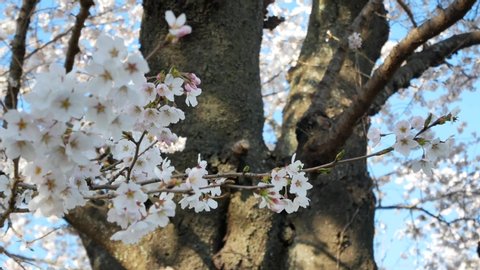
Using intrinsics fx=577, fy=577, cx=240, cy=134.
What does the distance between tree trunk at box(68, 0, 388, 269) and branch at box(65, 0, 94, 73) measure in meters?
0.36

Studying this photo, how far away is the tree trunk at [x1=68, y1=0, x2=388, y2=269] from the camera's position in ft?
8.48

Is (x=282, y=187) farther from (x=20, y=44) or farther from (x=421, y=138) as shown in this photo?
(x=20, y=44)

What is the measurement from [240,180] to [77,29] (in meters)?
1.44

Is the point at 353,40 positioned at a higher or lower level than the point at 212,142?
higher

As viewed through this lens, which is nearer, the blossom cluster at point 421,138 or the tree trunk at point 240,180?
the blossom cluster at point 421,138

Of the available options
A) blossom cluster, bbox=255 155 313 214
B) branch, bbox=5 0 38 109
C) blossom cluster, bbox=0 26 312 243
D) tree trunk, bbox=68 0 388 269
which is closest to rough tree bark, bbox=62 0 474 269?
tree trunk, bbox=68 0 388 269

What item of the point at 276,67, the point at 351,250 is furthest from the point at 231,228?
the point at 276,67

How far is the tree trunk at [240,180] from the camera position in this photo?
2586 millimetres

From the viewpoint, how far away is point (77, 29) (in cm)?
335

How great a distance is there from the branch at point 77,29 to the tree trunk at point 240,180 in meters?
0.36

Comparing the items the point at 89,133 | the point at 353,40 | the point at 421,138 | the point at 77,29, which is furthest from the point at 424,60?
the point at 89,133

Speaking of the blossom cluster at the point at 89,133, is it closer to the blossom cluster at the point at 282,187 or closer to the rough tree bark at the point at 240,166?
the blossom cluster at the point at 282,187

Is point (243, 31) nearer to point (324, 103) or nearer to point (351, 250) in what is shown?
point (324, 103)

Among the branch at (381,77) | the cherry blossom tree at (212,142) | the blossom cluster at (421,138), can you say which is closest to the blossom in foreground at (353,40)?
the cherry blossom tree at (212,142)
